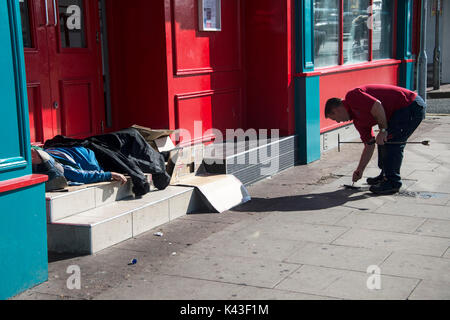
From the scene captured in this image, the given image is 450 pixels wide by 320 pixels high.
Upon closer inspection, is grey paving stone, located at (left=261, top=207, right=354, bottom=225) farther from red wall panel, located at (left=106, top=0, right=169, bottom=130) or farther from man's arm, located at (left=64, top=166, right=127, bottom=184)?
red wall panel, located at (left=106, top=0, right=169, bottom=130)

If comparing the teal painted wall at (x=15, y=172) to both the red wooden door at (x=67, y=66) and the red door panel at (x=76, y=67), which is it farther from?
the red door panel at (x=76, y=67)

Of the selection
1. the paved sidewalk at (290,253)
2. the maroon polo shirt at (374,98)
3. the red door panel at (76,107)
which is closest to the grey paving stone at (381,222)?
the paved sidewalk at (290,253)

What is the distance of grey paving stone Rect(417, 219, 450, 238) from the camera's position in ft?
17.6

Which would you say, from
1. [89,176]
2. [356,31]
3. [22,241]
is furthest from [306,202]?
[356,31]

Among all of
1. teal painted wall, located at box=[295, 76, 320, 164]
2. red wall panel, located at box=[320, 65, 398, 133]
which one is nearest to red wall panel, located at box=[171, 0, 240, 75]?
teal painted wall, located at box=[295, 76, 320, 164]

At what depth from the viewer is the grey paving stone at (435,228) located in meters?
5.38

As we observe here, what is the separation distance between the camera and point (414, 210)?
6.17m

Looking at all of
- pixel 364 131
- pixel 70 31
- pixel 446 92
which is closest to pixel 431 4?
pixel 446 92

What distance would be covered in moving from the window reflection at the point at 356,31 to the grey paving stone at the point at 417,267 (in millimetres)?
6347

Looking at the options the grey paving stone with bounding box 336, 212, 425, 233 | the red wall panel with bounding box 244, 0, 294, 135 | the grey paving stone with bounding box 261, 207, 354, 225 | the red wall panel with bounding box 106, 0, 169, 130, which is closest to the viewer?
the grey paving stone with bounding box 336, 212, 425, 233

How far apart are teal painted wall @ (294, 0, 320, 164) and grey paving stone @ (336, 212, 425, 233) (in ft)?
8.89
